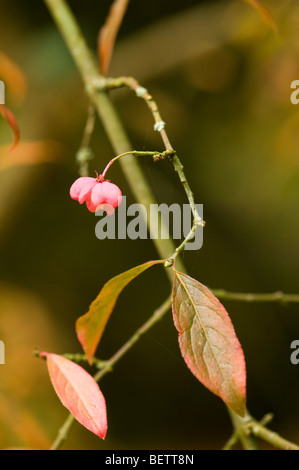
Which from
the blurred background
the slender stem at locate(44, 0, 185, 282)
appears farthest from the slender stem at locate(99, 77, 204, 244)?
the blurred background

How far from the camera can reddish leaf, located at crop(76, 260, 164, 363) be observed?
45 centimetres

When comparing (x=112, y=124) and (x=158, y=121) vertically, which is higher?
(x=112, y=124)

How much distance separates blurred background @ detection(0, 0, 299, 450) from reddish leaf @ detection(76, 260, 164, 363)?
72 centimetres

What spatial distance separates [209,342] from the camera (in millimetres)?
407

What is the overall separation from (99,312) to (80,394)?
0.28 feet

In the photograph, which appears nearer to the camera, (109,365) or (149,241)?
(109,365)

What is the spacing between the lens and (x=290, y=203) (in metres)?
1.30

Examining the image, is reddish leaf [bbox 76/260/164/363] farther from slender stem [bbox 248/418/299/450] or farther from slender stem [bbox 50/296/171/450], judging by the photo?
slender stem [bbox 248/418/299/450]

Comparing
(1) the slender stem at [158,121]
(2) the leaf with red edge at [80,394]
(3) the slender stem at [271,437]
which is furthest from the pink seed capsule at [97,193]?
(3) the slender stem at [271,437]

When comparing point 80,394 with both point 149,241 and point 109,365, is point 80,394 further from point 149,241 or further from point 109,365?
point 149,241

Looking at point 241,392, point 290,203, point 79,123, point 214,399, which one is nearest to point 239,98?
point 290,203

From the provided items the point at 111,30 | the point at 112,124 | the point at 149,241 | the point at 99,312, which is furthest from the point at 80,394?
the point at 149,241

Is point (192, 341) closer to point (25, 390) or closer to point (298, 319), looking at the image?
point (25, 390)

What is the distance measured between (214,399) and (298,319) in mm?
376
